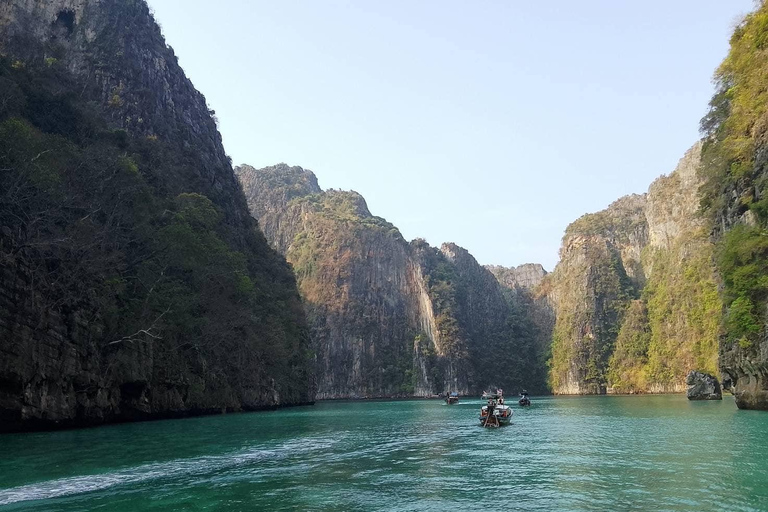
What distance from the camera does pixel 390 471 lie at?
21.9m

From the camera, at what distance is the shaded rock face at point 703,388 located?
2901 inches

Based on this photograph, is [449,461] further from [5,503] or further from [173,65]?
[173,65]

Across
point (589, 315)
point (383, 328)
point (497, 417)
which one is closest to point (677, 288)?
point (589, 315)

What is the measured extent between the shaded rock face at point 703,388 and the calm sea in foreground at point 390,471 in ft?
144

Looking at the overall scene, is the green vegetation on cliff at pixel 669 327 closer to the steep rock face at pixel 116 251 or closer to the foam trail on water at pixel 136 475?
the steep rock face at pixel 116 251

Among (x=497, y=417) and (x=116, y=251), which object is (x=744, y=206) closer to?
(x=497, y=417)

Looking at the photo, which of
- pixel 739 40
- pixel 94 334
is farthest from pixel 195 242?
pixel 739 40

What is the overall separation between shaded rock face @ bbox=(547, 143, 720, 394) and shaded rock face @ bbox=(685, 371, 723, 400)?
26452 mm

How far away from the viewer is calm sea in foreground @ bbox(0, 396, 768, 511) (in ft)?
52.7

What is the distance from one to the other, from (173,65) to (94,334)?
70.4m

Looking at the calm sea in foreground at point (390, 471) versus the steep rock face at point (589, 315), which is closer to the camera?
the calm sea in foreground at point (390, 471)

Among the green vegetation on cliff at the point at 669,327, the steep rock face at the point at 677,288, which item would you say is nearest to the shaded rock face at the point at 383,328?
the green vegetation on cliff at the point at 669,327

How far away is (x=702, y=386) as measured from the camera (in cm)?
7525

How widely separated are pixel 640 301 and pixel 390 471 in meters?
156
